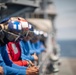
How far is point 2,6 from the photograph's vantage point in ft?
28.3

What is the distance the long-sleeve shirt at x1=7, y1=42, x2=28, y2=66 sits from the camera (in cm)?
626

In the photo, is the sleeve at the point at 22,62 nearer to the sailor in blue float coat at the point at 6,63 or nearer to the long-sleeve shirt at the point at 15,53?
the long-sleeve shirt at the point at 15,53

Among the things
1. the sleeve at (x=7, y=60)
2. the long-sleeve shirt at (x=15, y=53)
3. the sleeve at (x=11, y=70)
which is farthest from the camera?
the long-sleeve shirt at (x=15, y=53)

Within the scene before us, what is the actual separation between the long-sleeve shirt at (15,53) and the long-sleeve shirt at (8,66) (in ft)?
0.37

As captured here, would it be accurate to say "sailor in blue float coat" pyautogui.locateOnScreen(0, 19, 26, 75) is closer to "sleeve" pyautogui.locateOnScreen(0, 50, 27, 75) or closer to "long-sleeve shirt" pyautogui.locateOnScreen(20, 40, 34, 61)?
"sleeve" pyautogui.locateOnScreen(0, 50, 27, 75)

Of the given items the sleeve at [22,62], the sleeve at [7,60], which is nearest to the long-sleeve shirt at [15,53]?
the sleeve at [22,62]

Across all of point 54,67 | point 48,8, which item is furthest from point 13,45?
point 48,8

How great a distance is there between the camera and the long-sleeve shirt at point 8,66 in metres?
5.95

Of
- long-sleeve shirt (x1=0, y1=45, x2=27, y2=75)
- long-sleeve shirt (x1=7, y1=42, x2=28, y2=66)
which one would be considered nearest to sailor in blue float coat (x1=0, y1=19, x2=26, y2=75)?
long-sleeve shirt (x1=0, y1=45, x2=27, y2=75)

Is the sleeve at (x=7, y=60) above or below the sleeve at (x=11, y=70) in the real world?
above

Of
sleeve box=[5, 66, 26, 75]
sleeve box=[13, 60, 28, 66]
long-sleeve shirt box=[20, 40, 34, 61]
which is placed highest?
long-sleeve shirt box=[20, 40, 34, 61]

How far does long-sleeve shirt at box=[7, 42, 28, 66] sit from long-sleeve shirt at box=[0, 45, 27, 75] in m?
0.11

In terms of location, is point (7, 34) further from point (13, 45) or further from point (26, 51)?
point (26, 51)

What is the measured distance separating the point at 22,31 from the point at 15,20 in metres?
0.25
